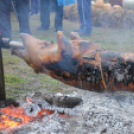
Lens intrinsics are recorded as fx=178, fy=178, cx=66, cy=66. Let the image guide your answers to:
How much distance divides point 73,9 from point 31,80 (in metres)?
3.04

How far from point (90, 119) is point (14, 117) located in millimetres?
546

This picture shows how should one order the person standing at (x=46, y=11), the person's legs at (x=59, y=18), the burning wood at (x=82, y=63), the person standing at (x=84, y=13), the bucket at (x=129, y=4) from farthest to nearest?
the bucket at (x=129, y=4) < the person standing at (x=84, y=13) < the person's legs at (x=59, y=18) < the person standing at (x=46, y=11) < the burning wood at (x=82, y=63)

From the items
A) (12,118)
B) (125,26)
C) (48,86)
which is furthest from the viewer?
(125,26)

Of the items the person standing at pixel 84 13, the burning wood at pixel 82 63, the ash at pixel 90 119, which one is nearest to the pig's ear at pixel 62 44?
the burning wood at pixel 82 63

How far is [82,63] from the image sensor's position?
3.53 feet

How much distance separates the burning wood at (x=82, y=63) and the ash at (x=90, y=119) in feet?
0.92

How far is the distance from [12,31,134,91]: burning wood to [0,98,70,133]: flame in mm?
347

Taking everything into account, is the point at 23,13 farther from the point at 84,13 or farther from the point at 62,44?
the point at 84,13

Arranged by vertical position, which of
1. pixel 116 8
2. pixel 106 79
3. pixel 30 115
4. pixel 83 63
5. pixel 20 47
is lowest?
pixel 30 115

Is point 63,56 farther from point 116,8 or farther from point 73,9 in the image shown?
point 116,8

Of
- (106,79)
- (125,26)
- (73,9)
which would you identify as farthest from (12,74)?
(125,26)

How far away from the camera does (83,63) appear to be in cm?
107

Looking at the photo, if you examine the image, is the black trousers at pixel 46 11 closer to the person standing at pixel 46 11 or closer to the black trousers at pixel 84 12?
the person standing at pixel 46 11

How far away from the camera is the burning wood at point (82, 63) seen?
1051mm
